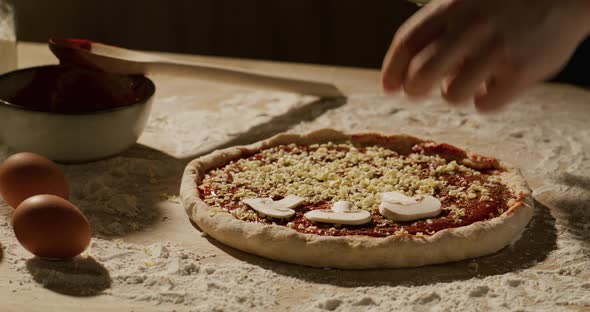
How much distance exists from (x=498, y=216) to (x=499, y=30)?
3.42 feet

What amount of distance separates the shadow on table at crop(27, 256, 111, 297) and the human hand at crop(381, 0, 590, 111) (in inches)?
40.4

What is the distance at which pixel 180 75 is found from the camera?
3.22 meters

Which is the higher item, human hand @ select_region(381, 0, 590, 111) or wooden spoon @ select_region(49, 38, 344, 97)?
human hand @ select_region(381, 0, 590, 111)

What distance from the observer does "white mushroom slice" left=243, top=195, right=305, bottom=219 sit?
2277 millimetres

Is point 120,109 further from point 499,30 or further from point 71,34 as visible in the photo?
point 71,34

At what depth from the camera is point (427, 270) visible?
2.13 m

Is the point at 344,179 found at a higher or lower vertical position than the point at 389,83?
lower

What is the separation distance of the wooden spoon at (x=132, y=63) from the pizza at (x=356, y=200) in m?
0.52

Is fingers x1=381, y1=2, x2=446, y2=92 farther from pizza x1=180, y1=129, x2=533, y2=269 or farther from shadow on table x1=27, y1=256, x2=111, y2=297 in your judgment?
shadow on table x1=27, y1=256, x2=111, y2=297

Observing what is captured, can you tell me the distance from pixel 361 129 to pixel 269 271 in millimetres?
1331

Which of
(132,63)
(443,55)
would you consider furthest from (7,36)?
(443,55)

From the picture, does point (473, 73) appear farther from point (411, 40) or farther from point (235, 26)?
point (235, 26)

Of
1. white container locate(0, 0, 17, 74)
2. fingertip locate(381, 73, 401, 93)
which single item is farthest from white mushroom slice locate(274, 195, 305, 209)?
white container locate(0, 0, 17, 74)

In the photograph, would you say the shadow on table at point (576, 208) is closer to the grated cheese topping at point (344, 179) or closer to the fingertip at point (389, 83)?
the grated cheese topping at point (344, 179)
